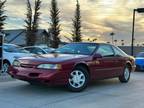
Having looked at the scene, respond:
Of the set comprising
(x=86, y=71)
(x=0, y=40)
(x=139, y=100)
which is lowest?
(x=139, y=100)

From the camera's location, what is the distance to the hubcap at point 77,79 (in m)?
10.1

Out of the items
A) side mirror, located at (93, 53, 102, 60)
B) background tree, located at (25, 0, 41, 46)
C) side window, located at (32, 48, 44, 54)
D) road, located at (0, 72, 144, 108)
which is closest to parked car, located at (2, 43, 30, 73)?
road, located at (0, 72, 144, 108)

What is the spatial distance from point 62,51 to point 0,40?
308 cm

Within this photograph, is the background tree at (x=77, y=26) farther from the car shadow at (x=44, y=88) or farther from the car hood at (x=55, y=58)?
the car hood at (x=55, y=58)

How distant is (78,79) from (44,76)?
3.96 feet

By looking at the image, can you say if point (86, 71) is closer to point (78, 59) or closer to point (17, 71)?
point (78, 59)

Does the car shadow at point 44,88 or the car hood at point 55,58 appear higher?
the car hood at point 55,58

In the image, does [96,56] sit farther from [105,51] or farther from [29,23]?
[29,23]

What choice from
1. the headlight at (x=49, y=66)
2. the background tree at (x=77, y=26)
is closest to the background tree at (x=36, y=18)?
the background tree at (x=77, y=26)

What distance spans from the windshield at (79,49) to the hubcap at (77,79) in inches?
34.4

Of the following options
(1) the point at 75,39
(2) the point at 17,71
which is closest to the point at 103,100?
(2) the point at 17,71

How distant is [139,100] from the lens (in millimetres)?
9242

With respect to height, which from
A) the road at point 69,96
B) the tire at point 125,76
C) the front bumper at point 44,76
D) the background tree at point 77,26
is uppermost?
the background tree at point 77,26

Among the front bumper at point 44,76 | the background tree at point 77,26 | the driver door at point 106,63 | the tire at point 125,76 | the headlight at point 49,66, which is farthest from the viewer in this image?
the background tree at point 77,26
